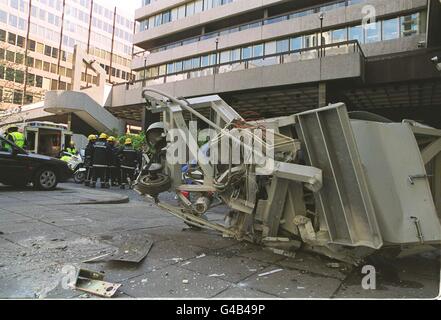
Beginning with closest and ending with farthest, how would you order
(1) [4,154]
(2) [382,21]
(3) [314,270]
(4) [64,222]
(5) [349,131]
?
(5) [349,131] < (3) [314,270] < (4) [64,222] < (1) [4,154] < (2) [382,21]

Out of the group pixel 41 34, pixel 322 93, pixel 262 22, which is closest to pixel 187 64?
pixel 262 22

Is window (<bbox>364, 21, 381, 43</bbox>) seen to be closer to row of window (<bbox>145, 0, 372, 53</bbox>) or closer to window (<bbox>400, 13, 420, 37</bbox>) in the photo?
window (<bbox>400, 13, 420, 37</bbox>)

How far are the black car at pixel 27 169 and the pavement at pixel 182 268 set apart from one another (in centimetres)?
364

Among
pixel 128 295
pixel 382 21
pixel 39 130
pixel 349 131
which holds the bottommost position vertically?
pixel 128 295

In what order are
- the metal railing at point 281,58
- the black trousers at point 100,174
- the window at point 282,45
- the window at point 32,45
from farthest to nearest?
the window at point 282,45 → the metal railing at point 281,58 → the black trousers at point 100,174 → the window at point 32,45

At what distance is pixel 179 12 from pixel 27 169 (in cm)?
3174

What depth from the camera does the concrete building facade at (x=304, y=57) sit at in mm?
15844

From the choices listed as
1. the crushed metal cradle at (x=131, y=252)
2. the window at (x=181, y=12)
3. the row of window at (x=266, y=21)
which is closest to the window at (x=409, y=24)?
the row of window at (x=266, y=21)

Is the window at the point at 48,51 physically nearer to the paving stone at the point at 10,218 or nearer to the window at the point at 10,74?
the window at the point at 10,74

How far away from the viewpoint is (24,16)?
18.8ft

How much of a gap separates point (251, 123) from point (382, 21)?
22351 mm

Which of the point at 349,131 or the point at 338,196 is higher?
the point at 349,131

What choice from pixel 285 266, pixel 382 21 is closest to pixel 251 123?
pixel 285 266

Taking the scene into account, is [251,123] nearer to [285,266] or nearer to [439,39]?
[285,266]
